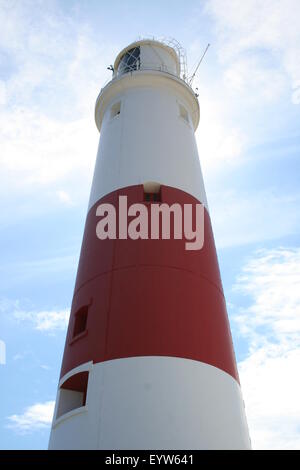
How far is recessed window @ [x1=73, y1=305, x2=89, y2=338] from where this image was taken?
32.9ft

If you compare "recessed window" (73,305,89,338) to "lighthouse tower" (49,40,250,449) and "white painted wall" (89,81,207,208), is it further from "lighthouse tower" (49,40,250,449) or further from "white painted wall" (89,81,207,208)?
"white painted wall" (89,81,207,208)

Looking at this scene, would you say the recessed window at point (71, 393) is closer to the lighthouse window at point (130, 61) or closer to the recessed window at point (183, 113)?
the recessed window at point (183, 113)

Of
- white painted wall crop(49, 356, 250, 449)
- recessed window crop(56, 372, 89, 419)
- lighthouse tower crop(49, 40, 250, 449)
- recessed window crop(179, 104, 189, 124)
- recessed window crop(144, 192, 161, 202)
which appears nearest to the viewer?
white painted wall crop(49, 356, 250, 449)

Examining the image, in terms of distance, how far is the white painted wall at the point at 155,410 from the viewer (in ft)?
24.8

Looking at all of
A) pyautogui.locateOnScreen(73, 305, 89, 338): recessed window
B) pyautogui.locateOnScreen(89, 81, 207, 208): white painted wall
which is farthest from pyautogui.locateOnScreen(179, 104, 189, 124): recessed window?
pyautogui.locateOnScreen(73, 305, 89, 338): recessed window

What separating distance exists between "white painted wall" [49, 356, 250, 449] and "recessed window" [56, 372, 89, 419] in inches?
26.8

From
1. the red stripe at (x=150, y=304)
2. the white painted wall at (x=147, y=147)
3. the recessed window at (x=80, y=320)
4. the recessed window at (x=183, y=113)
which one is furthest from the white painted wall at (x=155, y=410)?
A: the recessed window at (x=183, y=113)

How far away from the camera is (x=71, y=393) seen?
387 inches

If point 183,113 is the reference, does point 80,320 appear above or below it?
below

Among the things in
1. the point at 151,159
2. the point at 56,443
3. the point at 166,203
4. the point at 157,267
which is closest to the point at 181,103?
the point at 151,159

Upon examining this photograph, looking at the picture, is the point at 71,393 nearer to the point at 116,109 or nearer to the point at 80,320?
the point at 80,320

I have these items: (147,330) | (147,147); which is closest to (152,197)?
(147,147)

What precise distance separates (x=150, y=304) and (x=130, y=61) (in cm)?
1182

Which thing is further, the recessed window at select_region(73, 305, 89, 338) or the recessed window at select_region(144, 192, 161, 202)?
the recessed window at select_region(144, 192, 161, 202)
